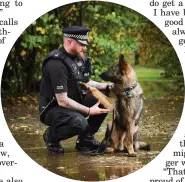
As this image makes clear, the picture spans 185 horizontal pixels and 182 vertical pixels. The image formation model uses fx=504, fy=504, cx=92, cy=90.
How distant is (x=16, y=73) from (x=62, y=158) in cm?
494

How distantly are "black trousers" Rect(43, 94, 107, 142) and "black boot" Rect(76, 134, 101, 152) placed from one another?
63 millimetres

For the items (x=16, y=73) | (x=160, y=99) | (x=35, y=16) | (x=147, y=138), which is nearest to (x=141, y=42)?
(x=160, y=99)

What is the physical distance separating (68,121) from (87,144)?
58cm

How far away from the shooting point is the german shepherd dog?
6098mm

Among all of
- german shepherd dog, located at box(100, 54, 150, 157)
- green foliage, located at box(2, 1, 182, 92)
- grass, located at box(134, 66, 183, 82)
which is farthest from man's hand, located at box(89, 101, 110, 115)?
grass, located at box(134, 66, 183, 82)

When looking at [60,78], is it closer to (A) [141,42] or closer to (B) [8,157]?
(B) [8,157]

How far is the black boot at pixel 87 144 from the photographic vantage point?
21.0ft

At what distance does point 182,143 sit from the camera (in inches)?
239

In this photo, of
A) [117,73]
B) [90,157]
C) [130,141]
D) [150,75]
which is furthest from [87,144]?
[150,75]

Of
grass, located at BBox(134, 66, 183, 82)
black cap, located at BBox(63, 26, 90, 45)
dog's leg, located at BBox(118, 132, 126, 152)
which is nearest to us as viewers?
black cap, located at BBox(63, 26, 90, 45)

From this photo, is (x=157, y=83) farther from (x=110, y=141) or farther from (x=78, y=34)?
(x=78, y=34)

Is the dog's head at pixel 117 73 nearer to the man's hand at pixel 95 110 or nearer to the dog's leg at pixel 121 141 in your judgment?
the man's hand at pixel 95 110

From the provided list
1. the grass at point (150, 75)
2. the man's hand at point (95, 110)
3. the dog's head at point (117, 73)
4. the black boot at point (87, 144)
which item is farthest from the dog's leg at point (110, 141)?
the grass at point (150, 75)

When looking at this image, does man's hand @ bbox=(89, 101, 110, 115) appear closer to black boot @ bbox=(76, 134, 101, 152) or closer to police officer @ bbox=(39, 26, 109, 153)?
police officer @ bbox=(39, 26, 109, 153)
